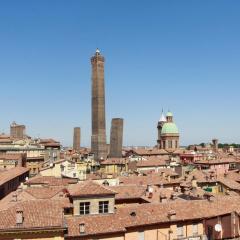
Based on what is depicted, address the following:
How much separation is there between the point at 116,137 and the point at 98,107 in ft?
37.2

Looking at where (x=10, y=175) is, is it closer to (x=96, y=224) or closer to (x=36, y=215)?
(x=36, y=215)

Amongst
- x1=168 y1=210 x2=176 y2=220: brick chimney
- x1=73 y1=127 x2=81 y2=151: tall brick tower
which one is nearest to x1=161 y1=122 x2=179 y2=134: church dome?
x1=73 y1=127 x2=81 y2=151: tall brick tower

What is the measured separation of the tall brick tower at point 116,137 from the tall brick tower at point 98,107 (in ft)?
8.46

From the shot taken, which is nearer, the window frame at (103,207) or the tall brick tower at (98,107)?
the window frame at (103,207)

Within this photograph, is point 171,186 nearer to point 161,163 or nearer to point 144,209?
point 144,209

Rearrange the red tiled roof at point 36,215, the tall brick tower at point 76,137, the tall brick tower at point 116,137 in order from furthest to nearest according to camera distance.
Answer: the tall brick tower at point 76,137, the tall brick tower at point 116,137, the red tiled roof at point 36,215

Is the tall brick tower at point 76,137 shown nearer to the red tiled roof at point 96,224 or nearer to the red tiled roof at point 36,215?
the red tiled roof at point 36,215

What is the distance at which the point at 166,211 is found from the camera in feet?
119

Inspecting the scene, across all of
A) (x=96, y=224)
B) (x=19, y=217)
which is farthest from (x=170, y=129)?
(x=19, y=217)

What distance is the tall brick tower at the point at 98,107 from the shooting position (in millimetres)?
134250

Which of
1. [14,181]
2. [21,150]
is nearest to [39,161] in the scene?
[21,150]

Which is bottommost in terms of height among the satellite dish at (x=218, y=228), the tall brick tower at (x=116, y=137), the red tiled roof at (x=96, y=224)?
the satellite dish at (x=218, y=228)

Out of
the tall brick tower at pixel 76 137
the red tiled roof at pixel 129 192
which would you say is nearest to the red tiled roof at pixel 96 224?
the red tiled roof at pixel 129 192

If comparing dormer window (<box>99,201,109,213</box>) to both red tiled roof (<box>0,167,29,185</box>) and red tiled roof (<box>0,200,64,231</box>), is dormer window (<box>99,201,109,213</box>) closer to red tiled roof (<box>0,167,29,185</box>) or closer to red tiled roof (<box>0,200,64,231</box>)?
red tiled roof (<box>0,200,64,231</box>)
